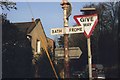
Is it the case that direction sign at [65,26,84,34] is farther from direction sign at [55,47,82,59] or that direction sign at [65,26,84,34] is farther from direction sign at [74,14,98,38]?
direction sign at [74,14,98,38]

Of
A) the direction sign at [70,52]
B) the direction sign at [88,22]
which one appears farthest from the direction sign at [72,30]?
the direction sign at [88,22]

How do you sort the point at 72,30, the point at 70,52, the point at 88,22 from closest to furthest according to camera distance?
the point at 88,22 → the point at 72,30 → the point at 70,52

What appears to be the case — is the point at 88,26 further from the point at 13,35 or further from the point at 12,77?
the point at 13,35

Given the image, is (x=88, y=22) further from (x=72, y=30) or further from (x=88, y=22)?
(x=72, y=30)

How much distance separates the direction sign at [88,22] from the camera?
25.2 feet

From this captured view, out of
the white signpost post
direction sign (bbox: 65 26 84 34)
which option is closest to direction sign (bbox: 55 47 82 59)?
direction sign (bbox: 65 26 84 34)

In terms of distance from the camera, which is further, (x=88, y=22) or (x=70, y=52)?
(x=70, y=52)

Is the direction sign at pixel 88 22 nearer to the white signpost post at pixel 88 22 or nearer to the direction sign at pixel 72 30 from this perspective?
the white signpost post at pixel 88 22

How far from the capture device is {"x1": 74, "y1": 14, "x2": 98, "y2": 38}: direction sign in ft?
25.2

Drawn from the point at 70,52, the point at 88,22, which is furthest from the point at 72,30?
the point at 88,22

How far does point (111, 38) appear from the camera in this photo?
3550 cm

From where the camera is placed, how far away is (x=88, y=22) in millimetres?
7688

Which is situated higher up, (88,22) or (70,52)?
(88,22)

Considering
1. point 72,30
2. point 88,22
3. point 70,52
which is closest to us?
point 88,22
